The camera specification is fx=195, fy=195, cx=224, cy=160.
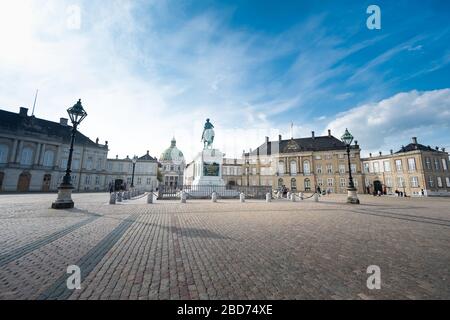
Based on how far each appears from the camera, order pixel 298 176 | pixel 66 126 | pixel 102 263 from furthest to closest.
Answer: pixel 298 176
pixel 66 126
pixel 102 263

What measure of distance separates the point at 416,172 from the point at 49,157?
8040cm

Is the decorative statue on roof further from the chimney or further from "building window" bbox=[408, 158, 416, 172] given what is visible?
"building window" bbox=[408, 158, 416, 172]

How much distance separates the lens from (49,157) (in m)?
41.3

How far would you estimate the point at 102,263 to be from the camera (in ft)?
12.3

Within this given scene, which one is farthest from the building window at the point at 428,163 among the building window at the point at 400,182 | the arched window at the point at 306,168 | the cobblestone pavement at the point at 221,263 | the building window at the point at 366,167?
the cobblestone pavement at the point at 221,263

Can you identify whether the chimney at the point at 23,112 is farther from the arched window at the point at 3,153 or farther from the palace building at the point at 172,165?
the palace building at the point at 172,165

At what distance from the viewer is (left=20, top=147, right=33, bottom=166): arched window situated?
37688 millimetres

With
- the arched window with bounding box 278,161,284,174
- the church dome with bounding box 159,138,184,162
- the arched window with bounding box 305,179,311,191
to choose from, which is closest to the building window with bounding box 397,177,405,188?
the arched window with bounding box 305,179,311,191

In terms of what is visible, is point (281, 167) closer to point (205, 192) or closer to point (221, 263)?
point (205, 192)

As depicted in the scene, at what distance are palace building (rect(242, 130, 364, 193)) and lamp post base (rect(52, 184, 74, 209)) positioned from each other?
167 feet
